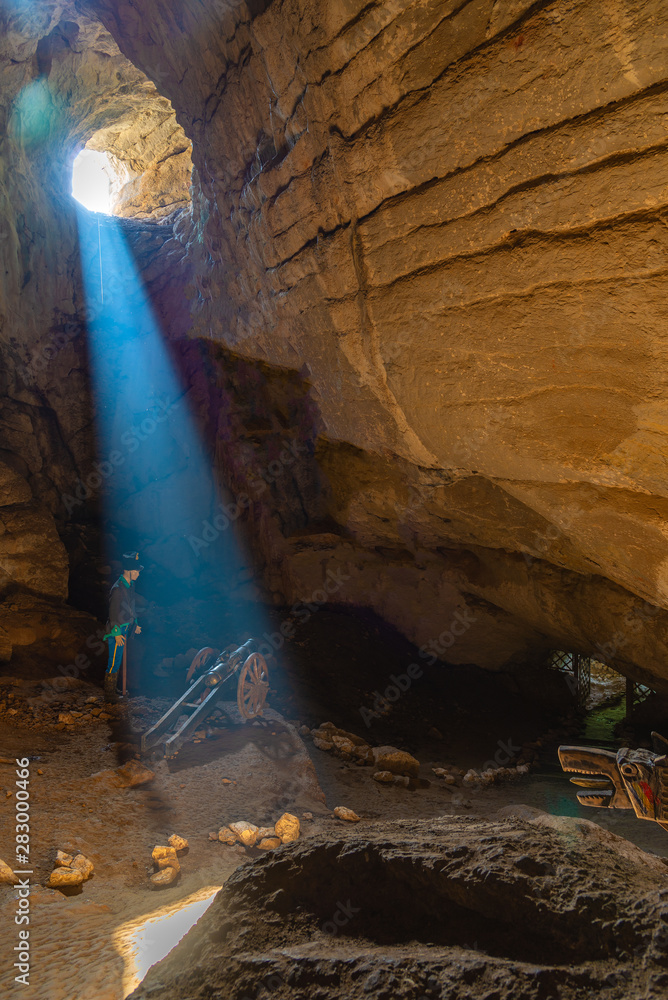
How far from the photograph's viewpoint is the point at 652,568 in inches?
140

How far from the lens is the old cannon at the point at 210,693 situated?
463cm

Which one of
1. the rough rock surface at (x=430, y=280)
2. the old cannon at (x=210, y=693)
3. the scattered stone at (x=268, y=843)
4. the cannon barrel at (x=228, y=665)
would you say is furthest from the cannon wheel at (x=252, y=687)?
the rough rock surface at (x=430, y=280)

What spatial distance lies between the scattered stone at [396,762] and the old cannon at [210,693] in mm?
1395

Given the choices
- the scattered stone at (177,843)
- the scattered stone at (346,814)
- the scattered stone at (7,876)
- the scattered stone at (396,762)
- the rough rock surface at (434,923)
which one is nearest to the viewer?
the rough rock surface at (434,923)

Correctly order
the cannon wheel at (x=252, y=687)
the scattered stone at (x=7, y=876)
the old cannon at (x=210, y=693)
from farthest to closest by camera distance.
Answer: the cannon wheel at (x=252, y=687), the old cannon at (x=210, y=693), the scattered stone at (x=7, y=876)

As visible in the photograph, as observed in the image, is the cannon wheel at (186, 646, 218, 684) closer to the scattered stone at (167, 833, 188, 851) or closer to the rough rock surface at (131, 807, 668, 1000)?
the scattered stone at (167, 833, 188, 851)

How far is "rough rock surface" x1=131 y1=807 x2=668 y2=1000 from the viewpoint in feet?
3.86

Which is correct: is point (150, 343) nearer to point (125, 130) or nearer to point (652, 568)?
point (125, 130)

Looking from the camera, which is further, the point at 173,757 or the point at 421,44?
the point at 173,757

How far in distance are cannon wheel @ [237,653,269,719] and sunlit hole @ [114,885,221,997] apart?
8.70 ft

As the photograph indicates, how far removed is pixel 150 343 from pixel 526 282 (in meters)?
8.83

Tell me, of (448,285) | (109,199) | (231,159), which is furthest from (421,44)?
(109,199)

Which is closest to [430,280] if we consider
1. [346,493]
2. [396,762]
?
[396,762]

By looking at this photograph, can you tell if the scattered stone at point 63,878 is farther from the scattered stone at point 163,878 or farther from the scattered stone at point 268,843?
the scattered stone at point 268,843
